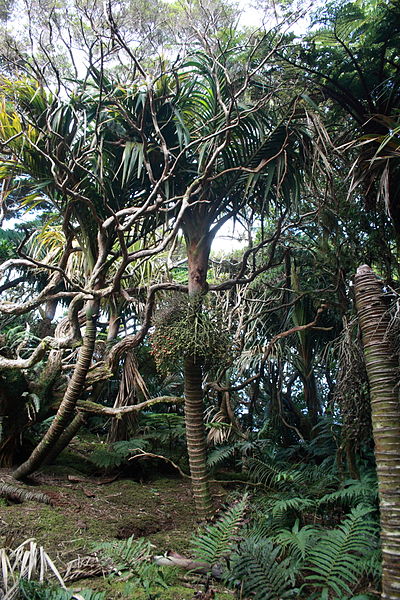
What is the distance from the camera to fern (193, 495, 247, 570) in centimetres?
261

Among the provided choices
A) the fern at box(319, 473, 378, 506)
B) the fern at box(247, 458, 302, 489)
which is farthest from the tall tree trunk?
the fern at box(319, 473, 378, 506)

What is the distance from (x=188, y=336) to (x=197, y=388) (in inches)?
23.4

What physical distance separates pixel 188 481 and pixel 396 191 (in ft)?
13.5

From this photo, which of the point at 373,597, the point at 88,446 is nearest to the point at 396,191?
the point at 373,597

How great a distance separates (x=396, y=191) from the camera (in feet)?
12.4

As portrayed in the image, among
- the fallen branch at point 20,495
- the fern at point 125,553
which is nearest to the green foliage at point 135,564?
the fern at point 125,553

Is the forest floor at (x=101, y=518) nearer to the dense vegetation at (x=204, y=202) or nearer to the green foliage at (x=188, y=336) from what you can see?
the dense vegetation at (x=204, y=202)

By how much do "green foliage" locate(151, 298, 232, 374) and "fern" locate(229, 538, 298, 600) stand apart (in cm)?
151

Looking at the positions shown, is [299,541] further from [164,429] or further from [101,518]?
[164,429]

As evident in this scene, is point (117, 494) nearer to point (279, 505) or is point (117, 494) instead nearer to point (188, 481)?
point (188, 481)

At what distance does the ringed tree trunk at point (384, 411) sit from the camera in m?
2.21

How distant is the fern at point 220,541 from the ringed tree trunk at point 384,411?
0.93 m

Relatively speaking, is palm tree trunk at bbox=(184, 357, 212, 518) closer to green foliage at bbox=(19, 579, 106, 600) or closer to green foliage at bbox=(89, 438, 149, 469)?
green foliage at bbox=(89, 438, 149, 469)

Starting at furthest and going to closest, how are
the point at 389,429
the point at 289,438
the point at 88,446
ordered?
the point at 289,438, the point at 88,446, the point at 389,429
